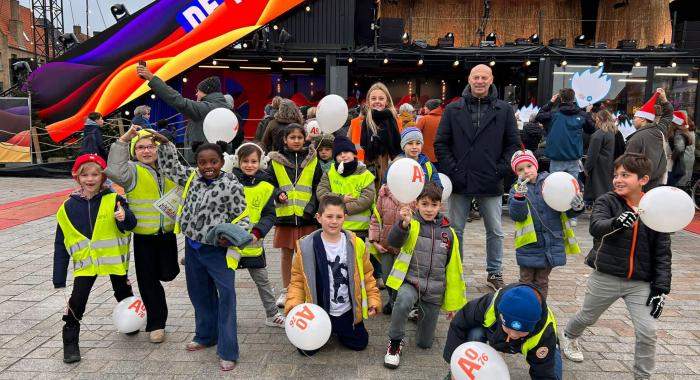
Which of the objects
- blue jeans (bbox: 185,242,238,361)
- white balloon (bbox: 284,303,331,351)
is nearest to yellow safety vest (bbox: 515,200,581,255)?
white balloon (bbox: 284,303,331,351)

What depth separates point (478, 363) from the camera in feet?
9.26

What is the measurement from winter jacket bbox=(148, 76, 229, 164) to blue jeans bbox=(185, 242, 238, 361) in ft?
5.23

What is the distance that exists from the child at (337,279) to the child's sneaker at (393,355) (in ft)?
0.89

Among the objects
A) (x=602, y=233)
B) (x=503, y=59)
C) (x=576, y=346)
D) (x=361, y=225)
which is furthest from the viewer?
(x=503, y=59)

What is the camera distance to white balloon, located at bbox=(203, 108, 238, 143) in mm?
4336

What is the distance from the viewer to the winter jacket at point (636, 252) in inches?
123

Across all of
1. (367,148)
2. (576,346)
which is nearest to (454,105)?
(367,148)

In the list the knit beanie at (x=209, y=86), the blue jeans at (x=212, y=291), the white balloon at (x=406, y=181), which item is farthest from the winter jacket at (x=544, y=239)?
the knit beanie at (x=209, y=86)

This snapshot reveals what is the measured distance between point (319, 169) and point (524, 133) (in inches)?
175

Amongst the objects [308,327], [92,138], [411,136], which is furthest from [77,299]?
[92,138]

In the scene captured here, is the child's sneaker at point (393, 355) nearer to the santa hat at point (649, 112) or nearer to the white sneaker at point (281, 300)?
the white sneaker at point (281, 300)

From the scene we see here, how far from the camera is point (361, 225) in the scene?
435cm

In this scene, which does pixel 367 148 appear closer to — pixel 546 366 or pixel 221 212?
pixel 221 212

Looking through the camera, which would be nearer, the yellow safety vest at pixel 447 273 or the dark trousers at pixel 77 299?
the dark trousers at pixel 77 299
